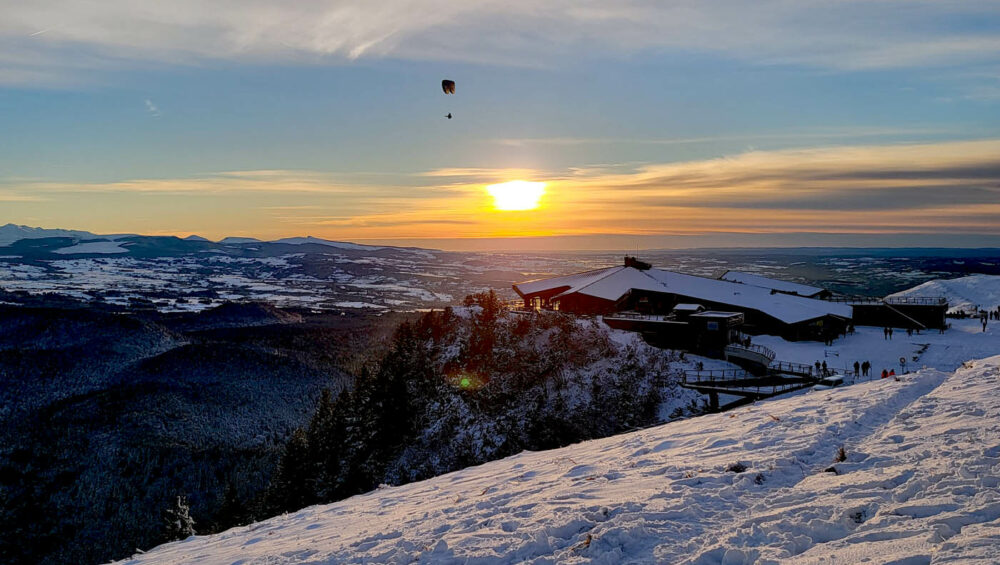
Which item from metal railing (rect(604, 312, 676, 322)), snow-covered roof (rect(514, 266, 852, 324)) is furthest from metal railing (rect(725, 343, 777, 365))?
snow-covered roof (rect(514, 266, 852, 324))

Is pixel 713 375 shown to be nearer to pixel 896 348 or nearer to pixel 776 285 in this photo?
pixel 896 348

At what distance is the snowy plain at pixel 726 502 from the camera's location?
7.29 meters

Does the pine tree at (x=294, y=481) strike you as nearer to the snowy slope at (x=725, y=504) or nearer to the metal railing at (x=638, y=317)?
the snowy slope at (x=725, y=504)

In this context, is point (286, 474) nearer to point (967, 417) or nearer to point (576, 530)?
point (576, 530)

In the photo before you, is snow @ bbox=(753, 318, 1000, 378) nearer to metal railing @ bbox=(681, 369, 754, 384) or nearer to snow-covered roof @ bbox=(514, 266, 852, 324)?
snow-covered roof @ bbox=(514, 266, 852, 324)

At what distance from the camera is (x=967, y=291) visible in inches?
4643

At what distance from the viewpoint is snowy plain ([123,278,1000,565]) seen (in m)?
7.29

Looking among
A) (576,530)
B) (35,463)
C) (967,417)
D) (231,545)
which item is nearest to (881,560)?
(576,530)

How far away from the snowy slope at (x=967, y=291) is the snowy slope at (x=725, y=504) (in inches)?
4416

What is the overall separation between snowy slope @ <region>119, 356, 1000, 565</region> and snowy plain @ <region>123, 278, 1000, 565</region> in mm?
34

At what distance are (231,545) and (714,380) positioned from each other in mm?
32035

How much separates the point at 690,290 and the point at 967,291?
10122cm

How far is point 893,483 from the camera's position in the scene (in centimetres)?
862

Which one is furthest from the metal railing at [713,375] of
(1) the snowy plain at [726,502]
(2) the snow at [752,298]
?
(1) the snowy plain at [726,502]
